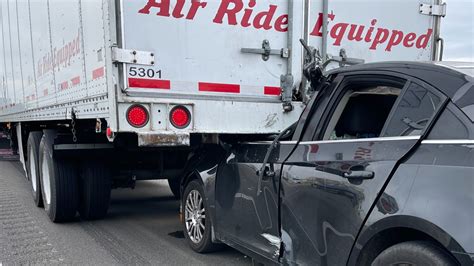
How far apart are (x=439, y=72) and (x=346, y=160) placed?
2.38 feet

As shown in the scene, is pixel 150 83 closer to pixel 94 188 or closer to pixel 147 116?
pixel 147 116

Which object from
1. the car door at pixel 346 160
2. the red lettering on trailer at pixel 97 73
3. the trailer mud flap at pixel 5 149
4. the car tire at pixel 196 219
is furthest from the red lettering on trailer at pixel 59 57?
the trailer mud flap at pixel 5 149

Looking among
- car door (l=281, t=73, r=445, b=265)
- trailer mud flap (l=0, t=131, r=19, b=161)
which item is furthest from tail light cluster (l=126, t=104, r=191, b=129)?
trailer mud flap (l=0, t=131, r=19, b=161)

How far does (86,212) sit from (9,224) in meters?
1.00

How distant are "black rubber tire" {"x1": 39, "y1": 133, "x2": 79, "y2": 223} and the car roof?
4.52m

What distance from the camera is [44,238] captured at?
17.1ft

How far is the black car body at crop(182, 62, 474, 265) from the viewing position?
210 cm

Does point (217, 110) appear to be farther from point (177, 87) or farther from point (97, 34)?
point (97, 34)

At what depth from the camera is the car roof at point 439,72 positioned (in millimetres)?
2312

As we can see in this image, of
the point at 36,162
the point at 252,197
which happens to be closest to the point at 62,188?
the point at 36,162

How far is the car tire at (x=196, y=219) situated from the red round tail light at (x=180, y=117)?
2.78 feet

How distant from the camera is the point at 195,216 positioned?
→ 4.63m

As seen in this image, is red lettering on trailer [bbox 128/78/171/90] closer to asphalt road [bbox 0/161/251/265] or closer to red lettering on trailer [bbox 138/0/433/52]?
red lettering on trailer [bbox 138/0/433/52]

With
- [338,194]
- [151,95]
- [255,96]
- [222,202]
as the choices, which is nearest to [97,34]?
[151,95]
